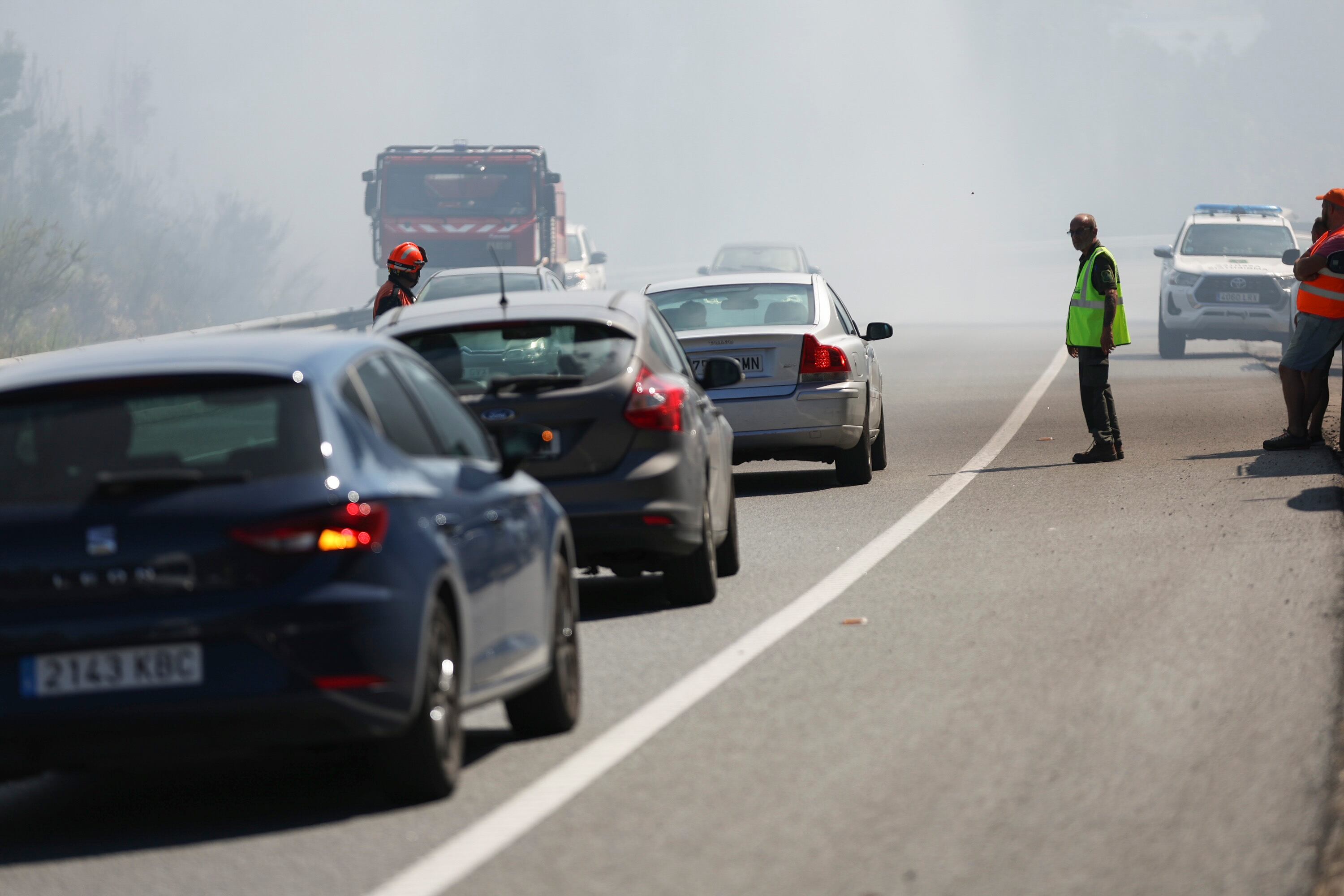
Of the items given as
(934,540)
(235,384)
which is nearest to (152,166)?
(934,540)

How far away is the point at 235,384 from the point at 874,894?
2261 millimetres

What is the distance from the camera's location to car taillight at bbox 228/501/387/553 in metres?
5.45

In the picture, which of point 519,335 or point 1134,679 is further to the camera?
point 519,335

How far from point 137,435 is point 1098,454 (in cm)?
1117

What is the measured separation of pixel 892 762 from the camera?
622 cm

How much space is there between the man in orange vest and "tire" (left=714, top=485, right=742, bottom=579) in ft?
21.0

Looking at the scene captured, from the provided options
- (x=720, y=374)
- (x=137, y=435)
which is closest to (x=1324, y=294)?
(x=720, y=374)

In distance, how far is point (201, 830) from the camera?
5.78 m

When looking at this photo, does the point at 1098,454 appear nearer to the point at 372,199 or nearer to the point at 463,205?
the point at 463,205

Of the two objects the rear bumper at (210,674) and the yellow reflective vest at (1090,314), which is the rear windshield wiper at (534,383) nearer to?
the rear bumper at (210,674)

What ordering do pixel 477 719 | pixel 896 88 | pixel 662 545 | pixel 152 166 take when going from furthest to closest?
pixel 896 88, pixel 152 166, pixel 662 545, pixel 477 719

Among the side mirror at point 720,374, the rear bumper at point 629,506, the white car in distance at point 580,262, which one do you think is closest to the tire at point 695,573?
the rear bumper at point 629,506

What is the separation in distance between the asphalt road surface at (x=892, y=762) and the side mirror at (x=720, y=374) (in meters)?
0.97

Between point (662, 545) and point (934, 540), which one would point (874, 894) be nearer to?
point (662, 545)
